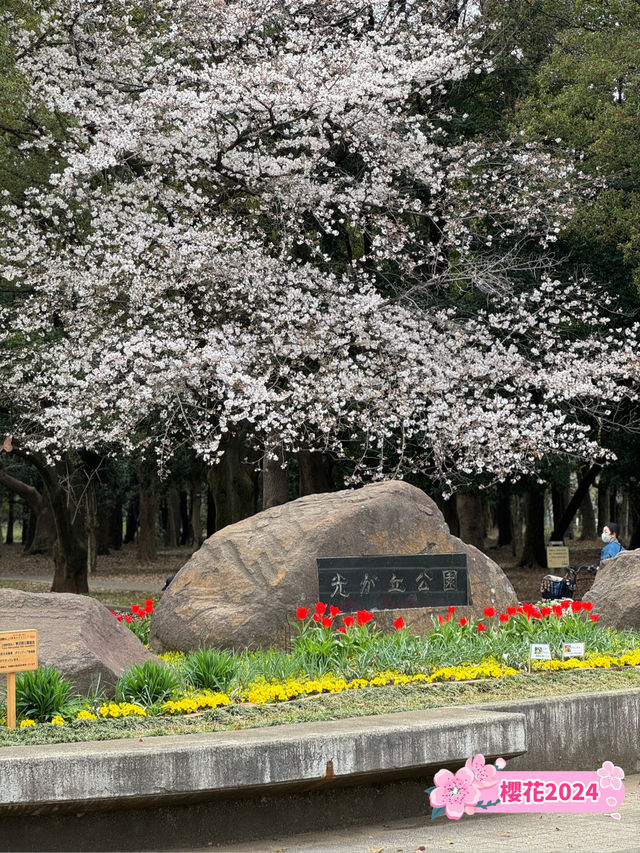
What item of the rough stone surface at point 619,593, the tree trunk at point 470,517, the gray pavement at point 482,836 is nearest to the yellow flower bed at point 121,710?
the gray pavement at point 482,836

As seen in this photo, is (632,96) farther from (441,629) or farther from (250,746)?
(250,746)

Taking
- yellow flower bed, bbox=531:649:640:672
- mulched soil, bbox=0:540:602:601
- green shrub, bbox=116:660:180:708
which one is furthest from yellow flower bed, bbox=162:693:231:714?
mulched soil, bbox=0:540:602:601

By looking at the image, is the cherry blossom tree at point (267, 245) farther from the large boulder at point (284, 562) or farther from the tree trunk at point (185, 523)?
the tree trunk at point (185, 523)

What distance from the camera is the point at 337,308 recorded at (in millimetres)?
15953

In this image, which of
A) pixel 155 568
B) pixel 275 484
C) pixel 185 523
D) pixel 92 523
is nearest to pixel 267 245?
pixel 275 484

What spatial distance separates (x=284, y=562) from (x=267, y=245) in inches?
337

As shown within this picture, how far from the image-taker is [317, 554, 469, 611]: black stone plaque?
31.6 ft

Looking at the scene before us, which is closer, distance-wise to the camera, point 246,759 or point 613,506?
point 246,759

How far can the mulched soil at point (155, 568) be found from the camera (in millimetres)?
25788

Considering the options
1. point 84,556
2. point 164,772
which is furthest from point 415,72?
point 164,772

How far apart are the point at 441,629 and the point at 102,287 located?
8747 mm

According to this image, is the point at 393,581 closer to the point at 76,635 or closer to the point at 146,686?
the point at 146,686

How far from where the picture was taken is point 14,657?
6.15 m

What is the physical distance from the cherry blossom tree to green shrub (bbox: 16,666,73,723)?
792 centimetres
